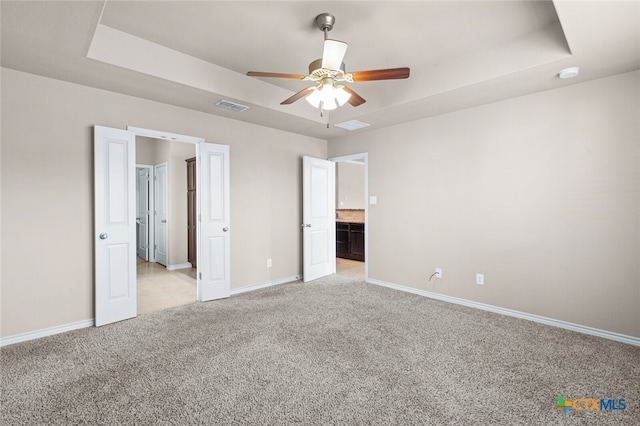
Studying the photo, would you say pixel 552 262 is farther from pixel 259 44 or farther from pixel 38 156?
A: pixel 38 156

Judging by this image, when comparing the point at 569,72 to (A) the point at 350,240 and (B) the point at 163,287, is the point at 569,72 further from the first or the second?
(B) the point at 163,287

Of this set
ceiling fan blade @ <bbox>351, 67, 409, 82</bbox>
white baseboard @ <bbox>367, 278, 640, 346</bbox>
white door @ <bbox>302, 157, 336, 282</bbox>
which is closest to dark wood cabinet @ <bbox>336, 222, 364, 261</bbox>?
white door @ <bbox>302, 157, 336, 282</bbox>

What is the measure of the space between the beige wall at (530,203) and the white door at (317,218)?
3.82 ft

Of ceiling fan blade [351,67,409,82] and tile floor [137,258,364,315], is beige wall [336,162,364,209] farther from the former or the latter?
ceiling fan blade [351,67,409,82]

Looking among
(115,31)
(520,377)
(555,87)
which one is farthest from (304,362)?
(555,87)

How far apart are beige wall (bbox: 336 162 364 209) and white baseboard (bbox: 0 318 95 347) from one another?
5.68 meters

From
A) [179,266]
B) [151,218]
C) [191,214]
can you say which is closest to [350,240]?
[191,214]

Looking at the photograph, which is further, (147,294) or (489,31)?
(147,294)

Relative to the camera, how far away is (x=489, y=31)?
8.73ft

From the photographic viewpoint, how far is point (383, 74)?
2.28m

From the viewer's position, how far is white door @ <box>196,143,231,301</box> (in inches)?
156

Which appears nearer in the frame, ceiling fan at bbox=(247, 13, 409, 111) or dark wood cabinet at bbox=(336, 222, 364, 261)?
ceiling fan at bbox=(247, 13, 409, 111)

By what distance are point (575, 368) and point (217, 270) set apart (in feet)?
12.1

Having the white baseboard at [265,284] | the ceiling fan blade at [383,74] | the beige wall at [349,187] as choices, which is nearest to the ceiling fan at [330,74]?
the ceiling fan blade at [383,74]
